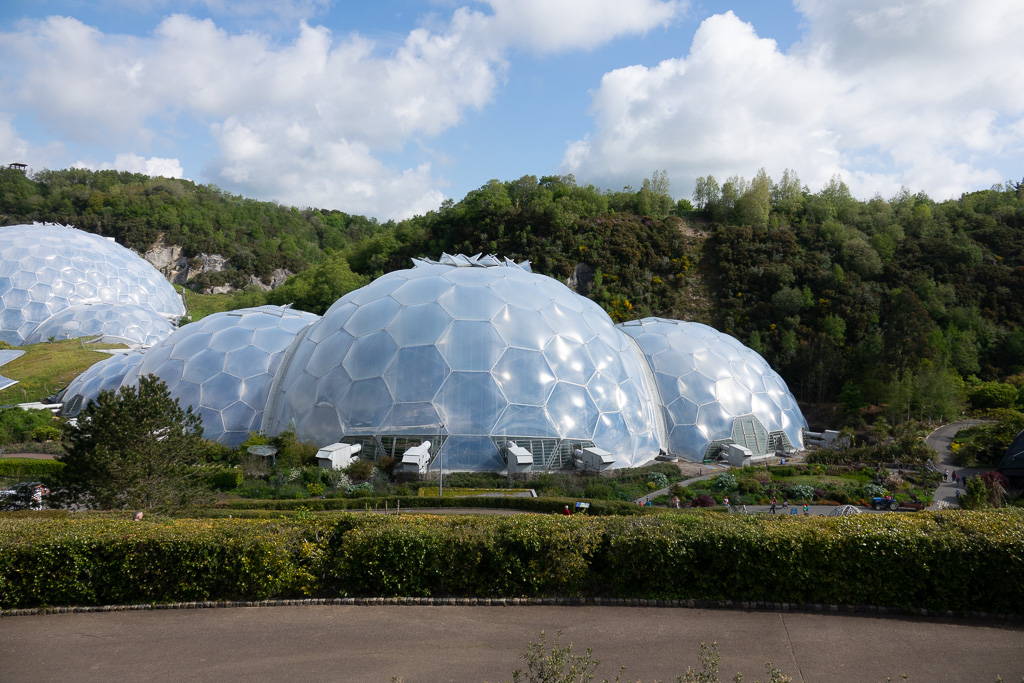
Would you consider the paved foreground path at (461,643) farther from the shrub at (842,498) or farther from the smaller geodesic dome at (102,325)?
the smaller geodesic dome at (102,325)

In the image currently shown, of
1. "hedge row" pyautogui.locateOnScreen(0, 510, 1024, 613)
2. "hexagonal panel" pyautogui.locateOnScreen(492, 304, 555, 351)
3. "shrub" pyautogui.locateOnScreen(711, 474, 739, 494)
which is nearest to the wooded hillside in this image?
"shrub" pyautogui.locateOnScreen(711, 474, 739, 494)

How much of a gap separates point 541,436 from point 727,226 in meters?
40.4

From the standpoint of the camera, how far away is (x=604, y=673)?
19.6 feet

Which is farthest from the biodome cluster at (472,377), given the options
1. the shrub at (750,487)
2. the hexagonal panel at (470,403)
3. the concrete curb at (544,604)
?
the concrete curb at (544,604)

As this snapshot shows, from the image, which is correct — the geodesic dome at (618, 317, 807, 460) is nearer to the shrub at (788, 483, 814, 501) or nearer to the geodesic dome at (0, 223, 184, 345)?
the shrub at (788, 483, 814, 501)

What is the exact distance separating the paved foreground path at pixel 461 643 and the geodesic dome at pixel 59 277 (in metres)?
42.7

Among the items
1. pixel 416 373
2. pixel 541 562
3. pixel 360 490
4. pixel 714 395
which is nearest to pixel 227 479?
pixel 360 490

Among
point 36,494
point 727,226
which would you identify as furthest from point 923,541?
point 727,226

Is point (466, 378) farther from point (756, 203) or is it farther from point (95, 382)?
point (756, 203)

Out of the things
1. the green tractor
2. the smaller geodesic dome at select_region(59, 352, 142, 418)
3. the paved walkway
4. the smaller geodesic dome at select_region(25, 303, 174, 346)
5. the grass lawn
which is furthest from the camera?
the smaller geodesic dome at select_region(25, 303, 174, 346)

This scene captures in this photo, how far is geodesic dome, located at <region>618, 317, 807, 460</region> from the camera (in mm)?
22844

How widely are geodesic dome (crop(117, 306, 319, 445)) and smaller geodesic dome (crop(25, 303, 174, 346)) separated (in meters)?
17.5

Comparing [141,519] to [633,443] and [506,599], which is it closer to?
[506,599]

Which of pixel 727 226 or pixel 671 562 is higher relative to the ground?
pixel 727 226
